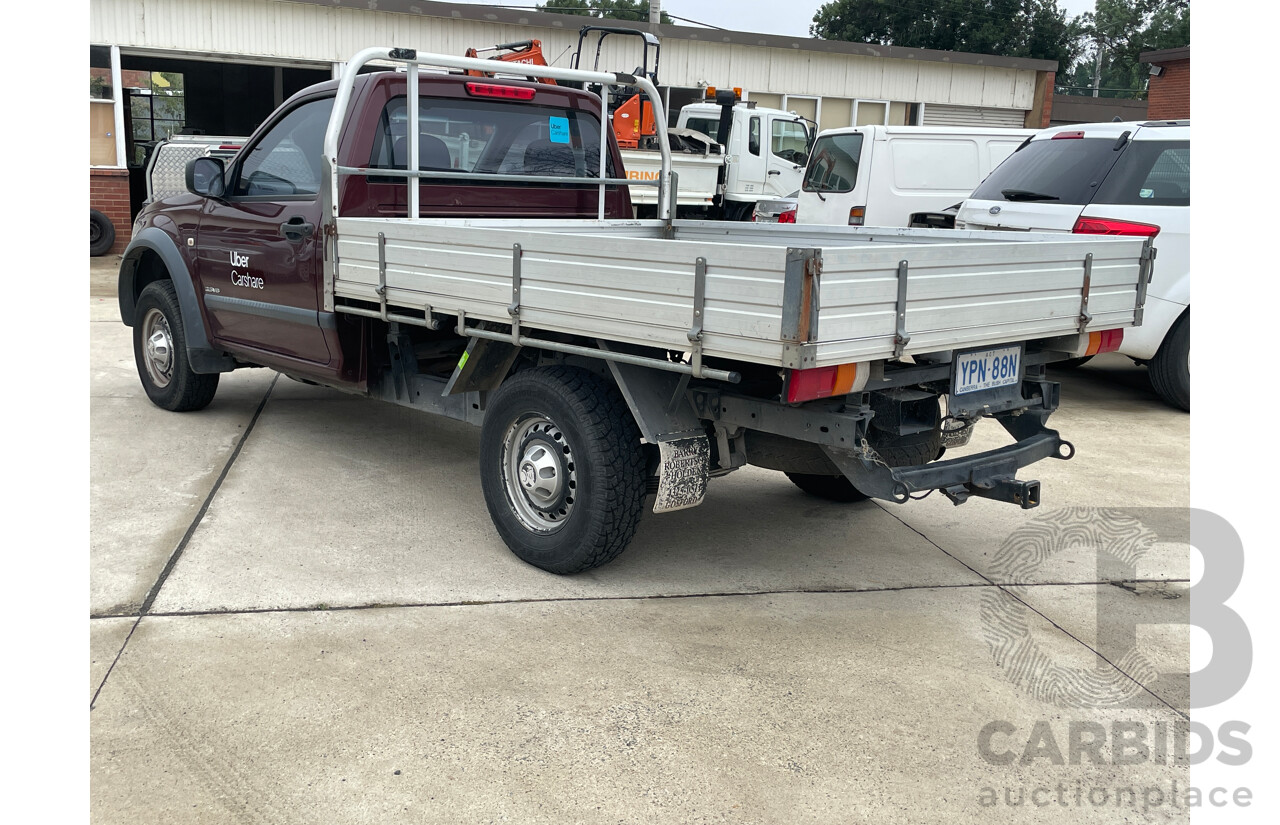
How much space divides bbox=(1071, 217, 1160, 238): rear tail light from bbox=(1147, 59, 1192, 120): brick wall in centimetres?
2035

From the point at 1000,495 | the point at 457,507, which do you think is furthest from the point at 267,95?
the point at 1000,495

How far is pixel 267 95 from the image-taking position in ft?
88.8

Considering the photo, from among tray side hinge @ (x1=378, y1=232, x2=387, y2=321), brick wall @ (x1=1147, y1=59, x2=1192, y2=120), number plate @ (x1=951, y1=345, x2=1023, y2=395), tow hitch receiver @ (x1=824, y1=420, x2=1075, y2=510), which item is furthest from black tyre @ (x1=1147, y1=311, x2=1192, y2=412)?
brick wall @ (x1=1147, y1=59, x2=1192, y2=120)

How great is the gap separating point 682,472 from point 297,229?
2.55 metres

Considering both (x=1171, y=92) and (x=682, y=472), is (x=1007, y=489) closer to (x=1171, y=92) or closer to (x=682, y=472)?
(x=682, y=472)

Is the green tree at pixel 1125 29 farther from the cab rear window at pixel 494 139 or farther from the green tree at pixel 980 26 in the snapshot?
the cab rear window at pixel 494 139

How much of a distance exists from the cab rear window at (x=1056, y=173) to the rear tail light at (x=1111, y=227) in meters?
0.20

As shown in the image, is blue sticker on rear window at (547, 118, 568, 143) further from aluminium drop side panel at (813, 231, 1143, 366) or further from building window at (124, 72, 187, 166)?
building window at (124, 72, 187, 166)

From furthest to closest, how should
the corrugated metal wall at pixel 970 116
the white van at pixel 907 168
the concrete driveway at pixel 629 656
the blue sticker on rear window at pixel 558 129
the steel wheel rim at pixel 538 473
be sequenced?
the corrugated metal wall at pixel 970 116
the white van at pixel 907 168
the blue sticker on rear window at pixel 558 129
the steel wheel rim at pixel 538 473
the concrete driveway at pixel 629 656

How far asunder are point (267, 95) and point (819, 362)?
89.2 ft

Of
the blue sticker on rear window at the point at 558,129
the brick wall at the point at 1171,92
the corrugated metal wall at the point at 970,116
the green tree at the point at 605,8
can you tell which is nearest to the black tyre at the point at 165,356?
the blue sticker on rear window at the point at 558,129

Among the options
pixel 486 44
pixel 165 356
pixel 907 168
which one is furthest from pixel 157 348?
pixel 486 44

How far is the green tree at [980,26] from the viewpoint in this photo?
50.6 meters

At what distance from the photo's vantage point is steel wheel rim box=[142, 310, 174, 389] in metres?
6.75
